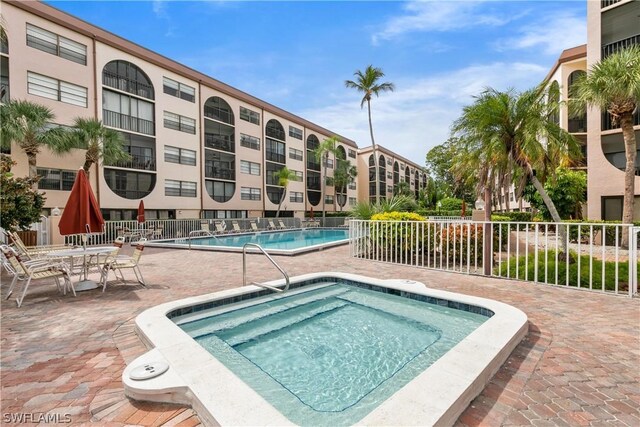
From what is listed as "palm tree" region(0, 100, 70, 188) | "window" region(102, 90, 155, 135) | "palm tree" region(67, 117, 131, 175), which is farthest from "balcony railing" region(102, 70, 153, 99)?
"palm tree" region(0, 100, 70, 188)

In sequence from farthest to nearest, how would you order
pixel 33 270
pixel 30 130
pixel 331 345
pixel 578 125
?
pixel 578 125, pixel 30 130, pixel 33 270, pixel 331 345

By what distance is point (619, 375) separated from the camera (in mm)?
2754

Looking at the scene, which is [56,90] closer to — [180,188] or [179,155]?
[179,155]

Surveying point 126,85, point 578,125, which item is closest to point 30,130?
point 126,85

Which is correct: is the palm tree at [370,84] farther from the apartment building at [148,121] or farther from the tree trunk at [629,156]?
the tree trunk at [629,156]

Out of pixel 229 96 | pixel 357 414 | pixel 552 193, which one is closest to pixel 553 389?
pixel 357 414

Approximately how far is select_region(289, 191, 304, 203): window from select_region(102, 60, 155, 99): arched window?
17488mm

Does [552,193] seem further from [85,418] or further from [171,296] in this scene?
[85,418]

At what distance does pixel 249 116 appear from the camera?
29.9 metres

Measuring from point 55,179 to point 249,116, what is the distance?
16991 millimetres

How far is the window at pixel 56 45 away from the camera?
53.1 feet

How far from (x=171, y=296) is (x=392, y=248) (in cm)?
620

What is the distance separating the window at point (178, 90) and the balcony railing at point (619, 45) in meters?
27.3

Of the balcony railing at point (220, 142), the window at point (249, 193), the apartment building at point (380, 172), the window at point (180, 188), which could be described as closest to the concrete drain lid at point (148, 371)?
the window at point (180, 188)
